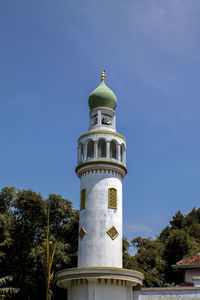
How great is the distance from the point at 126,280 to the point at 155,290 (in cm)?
200

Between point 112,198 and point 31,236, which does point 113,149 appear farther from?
point 31,236

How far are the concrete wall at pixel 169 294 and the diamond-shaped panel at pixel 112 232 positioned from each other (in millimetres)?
3926

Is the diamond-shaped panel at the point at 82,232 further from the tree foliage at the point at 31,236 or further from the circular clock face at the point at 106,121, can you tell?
the circular clock face at the point at 106,121

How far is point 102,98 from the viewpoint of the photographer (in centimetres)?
3072

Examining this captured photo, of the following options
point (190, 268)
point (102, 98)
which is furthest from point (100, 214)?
point (102, 98)

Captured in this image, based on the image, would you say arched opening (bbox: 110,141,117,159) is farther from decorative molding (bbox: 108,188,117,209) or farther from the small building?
the small building

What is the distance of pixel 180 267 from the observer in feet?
88.9

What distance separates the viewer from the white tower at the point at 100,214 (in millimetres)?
23594

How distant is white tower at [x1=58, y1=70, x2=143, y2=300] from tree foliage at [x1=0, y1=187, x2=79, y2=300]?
8.80 meters

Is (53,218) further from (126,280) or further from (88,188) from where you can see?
(126,280)

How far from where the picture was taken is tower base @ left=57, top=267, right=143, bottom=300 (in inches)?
915

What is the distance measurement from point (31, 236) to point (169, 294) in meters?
16.7

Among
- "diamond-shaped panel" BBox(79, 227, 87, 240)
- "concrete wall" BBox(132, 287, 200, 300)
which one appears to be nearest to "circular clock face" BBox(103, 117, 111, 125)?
"diamond-shaped panel" BBox(79, 227, 87, 240)

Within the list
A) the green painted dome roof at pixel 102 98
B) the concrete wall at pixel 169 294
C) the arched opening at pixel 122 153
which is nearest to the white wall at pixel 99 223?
the arched opening at pixel 122 153
